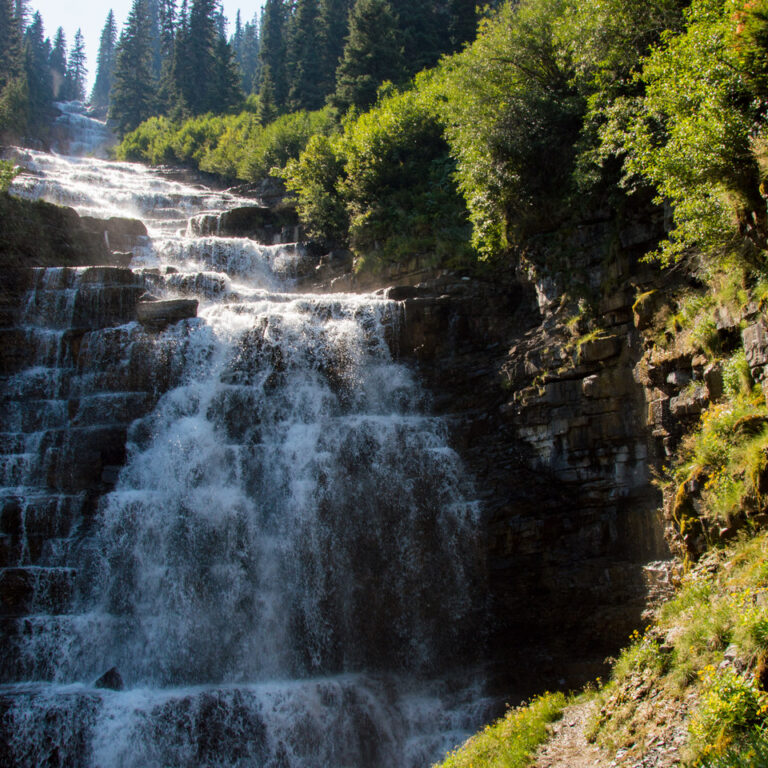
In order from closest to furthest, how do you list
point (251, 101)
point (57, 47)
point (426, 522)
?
point (426, 522) < point (251, 101) < point (57, 47)

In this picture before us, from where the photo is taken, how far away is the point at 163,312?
1947cm

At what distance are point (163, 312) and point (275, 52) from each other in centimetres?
4767

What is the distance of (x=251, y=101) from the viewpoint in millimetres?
60875

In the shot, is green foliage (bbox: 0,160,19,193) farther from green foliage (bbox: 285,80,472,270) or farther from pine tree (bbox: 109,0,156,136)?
pine tree (bbox: 109,0,156,136)

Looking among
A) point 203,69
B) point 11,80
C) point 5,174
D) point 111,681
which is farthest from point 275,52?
point 111,681

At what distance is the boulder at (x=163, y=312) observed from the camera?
19.3m

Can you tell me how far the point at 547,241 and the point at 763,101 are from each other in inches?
298

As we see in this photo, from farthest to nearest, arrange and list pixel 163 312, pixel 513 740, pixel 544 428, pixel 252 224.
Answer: pixel 252 224 → pixel 163 312 → pixel 544 428 → pixel 513 740

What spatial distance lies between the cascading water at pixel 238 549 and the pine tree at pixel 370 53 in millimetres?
23488

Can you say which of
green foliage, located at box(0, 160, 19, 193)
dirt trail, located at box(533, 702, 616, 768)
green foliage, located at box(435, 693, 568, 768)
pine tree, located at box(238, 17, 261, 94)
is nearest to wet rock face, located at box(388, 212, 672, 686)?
green foliage, located at box(435, 693, 568, 768)

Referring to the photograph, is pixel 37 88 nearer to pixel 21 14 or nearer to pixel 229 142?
pixel 21 14

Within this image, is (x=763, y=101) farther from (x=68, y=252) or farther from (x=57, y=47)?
(x=57, y=47)

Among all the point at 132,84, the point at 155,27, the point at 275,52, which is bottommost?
the point at 275,52

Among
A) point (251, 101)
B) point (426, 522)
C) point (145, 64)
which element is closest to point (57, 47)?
point (145, 64)
